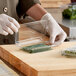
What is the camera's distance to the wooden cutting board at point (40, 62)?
1.34m

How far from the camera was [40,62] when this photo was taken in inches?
56.5

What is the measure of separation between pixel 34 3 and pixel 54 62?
1.08 meters

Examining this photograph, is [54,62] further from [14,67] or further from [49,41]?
[49,41]

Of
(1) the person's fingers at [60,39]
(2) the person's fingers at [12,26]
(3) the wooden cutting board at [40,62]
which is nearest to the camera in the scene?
(3) the wooden cutting board at [40,62]

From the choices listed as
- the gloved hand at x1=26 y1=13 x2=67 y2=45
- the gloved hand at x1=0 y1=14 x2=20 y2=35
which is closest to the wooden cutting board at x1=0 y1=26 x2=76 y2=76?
the gloved hand at x1=0 y1=14 x2=20 y2=35

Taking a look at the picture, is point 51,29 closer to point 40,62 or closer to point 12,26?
point 12,26

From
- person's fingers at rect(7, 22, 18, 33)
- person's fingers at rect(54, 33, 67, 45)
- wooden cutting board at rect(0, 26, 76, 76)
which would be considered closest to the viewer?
wooden cutting board at rect(0, 26, 76, 76)

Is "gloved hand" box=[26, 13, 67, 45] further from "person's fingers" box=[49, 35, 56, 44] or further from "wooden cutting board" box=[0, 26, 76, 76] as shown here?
"wooden cutting board" box=[0, 26, 76, 76]

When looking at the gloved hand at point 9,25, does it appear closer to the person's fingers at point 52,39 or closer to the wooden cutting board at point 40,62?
the wooden cutting board at point 40,62

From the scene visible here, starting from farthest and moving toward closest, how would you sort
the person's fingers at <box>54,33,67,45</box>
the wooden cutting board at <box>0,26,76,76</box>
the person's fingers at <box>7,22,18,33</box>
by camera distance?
the person's fingers at <box>54,33,67,45</box> → the person's fingers at <box>7,22,18,33</box> → the wooden cutting board at <box>0,26,76,76</box>

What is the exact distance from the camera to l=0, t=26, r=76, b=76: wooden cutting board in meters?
1.34

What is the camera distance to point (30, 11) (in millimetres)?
2473

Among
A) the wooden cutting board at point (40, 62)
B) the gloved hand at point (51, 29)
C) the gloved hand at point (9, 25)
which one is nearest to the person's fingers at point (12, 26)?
the gloved hand at point (9, 25)

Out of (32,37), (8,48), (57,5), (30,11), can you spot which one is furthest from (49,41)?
(57,5)
